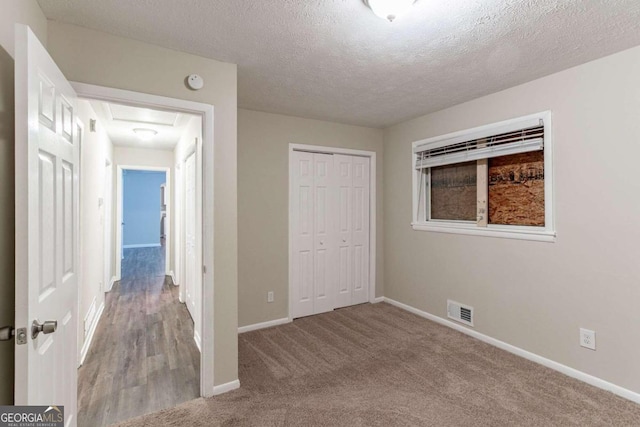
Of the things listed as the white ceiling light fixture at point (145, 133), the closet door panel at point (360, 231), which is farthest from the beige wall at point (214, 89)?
the white ceiling light fixture at point (145, 133)

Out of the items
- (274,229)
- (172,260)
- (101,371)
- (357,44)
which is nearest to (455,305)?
(274,229)

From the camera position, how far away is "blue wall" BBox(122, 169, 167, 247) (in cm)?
998

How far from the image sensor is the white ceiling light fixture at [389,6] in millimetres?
1525

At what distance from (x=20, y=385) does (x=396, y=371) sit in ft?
7.62

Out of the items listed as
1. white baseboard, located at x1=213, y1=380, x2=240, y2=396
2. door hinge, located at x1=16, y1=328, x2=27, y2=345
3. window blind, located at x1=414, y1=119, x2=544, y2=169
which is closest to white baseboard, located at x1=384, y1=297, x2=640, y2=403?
window blind, located at x1=414, y1=119, x2=544, y2=169

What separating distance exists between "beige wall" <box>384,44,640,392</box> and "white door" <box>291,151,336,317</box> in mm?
1606

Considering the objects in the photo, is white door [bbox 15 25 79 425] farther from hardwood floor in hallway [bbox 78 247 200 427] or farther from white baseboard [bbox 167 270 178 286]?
white baseboard [bbox 167 270 178 286]

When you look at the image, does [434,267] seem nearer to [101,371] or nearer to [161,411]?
[161,411]

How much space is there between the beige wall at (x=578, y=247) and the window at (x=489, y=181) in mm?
95

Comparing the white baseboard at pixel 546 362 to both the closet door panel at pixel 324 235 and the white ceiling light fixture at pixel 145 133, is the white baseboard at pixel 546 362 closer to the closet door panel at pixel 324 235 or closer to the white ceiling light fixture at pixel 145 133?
the closet door panel at pixel 324 235

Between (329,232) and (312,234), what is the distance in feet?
0.83

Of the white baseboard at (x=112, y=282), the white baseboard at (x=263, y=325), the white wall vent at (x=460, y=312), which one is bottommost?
the white baseboard at (x=263, y=325)

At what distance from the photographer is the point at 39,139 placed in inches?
48.7

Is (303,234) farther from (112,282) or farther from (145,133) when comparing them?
(112,282)
